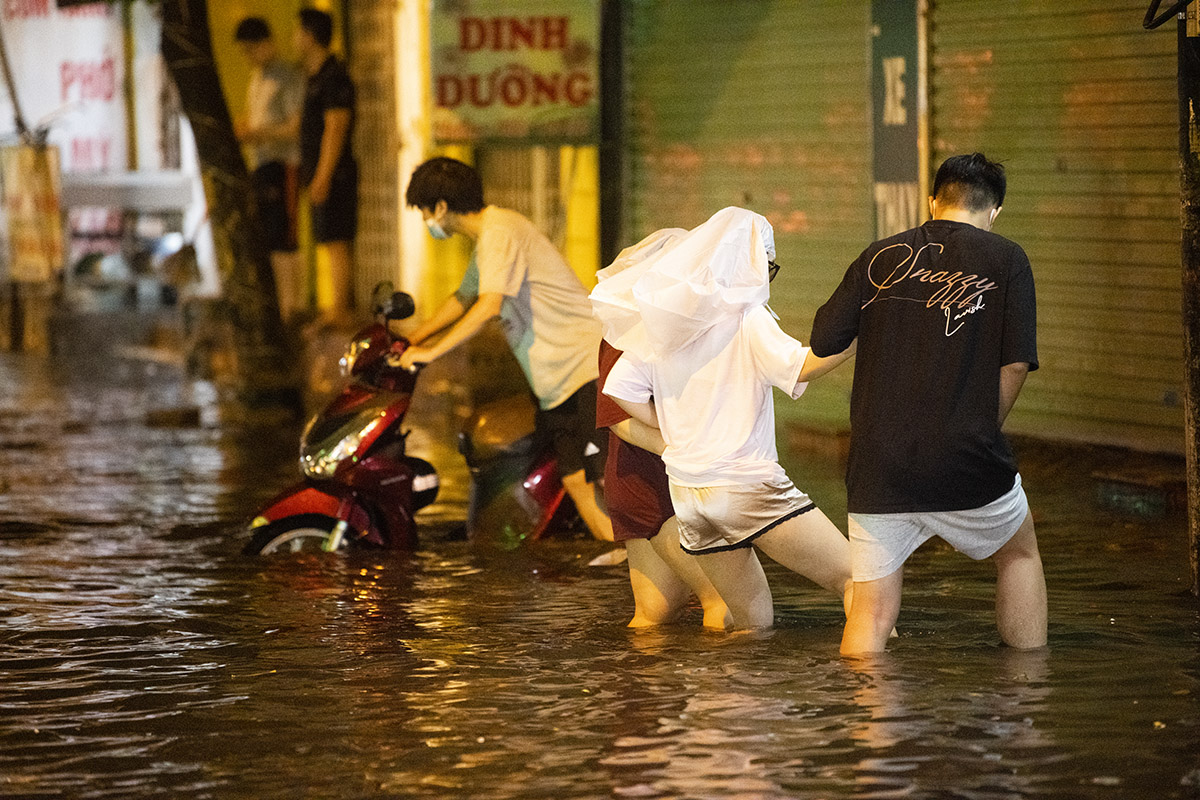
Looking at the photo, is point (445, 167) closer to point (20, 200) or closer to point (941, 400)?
point (941, 400)

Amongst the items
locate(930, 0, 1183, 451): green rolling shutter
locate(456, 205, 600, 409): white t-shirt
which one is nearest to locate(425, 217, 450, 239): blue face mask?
locate(456, 205, 600, 409): white t-shirt

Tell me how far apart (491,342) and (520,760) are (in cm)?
958

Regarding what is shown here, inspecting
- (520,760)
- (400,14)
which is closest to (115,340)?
(400,14)

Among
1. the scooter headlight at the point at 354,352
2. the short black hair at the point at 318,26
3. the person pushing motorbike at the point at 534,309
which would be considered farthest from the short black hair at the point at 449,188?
the short black hair at the point at 318,26

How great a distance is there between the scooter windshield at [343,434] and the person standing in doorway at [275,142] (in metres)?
8.01

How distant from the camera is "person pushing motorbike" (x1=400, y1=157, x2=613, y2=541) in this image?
28.2 ft

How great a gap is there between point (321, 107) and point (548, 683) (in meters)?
10.4

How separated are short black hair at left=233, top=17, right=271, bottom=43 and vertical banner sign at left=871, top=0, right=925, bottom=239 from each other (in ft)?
20.1

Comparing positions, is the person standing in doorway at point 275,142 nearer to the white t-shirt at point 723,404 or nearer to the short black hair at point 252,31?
the short black hair at point 252,31

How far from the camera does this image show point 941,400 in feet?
19.0

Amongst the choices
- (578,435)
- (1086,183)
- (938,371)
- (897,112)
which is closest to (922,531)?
(938,371)

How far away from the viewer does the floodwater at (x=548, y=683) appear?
5297 mm

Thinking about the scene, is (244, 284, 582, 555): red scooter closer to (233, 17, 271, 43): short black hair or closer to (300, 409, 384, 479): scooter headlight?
(300, 409, 384, 479): scooter headlight

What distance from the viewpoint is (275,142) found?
56.7 ft
